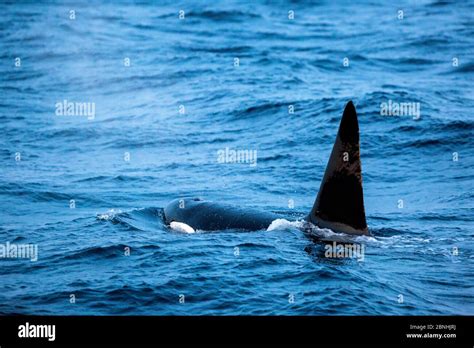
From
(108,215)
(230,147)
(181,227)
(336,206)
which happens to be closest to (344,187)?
(336,206)

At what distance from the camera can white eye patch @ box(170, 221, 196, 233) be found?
611 inches

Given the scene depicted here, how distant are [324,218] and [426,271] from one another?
202 cm

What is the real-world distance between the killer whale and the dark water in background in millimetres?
409

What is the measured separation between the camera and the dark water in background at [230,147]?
40.0 ft

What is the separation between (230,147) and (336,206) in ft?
29.6

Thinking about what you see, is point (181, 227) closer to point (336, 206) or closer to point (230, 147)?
point (336, 206)

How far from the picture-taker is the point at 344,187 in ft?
44.2

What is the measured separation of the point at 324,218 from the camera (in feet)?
46.1

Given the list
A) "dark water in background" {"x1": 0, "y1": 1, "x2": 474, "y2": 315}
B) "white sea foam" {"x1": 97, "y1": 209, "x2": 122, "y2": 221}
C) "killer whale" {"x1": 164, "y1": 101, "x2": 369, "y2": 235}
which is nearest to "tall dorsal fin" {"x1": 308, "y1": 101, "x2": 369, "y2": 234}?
"killer whale" {"x1": 164, "y1": 101, "x2": 369, "y2": 235}

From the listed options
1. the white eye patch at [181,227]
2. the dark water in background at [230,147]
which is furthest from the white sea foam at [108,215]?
the white eye patch at [181,227]

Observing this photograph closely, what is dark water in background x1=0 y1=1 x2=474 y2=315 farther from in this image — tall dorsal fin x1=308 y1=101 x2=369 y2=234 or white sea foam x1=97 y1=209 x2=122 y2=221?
tall dorsal fin x1=308 y1=101 x2=369 y2=234

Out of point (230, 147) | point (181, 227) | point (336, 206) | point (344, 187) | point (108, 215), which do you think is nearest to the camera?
point (344, 187)
